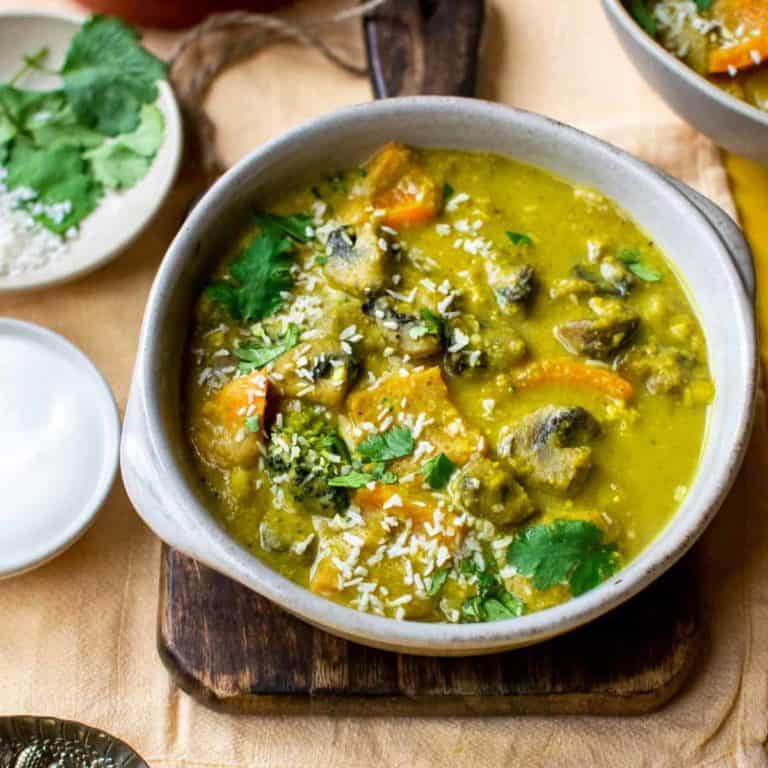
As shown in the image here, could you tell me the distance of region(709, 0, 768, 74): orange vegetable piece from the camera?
357 cm

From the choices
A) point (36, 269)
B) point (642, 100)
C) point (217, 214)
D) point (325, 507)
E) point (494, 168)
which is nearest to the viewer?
point (325, 507)

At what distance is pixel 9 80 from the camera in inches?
163

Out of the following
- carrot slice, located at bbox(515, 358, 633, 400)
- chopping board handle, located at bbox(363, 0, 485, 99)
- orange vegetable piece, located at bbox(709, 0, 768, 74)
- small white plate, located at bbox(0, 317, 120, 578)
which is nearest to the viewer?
carrot slice, located at bbox(515, 358, 633, 400)

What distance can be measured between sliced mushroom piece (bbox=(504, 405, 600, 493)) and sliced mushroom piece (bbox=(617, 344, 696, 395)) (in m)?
0.18

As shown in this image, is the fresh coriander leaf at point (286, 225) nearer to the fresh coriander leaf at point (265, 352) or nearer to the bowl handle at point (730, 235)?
the fresh coriander leaf at point (265, 352)

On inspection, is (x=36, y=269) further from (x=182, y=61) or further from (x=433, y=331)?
(x=433, y=331)

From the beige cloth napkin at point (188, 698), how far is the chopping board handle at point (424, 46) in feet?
2.56

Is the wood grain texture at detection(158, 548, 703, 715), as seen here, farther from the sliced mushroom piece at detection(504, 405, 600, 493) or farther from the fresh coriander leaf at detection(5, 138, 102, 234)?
the fresh coriander leaf at detection(5, 138, 102, 234)

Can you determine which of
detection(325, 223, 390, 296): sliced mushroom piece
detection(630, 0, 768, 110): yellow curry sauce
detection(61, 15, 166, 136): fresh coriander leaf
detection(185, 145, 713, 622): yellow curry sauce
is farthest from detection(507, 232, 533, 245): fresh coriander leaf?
detection(61, 15, 166, 136): fresh coriander leaf

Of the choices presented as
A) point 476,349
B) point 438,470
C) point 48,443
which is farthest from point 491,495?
point 48,443

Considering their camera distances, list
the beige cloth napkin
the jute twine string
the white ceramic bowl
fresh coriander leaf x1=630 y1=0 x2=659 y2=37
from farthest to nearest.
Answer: the jute twine string
fresh coriander leaf x1=630 y1=0 x2=659 y2=37
the beige cloth napkin
the white ceramic bowl

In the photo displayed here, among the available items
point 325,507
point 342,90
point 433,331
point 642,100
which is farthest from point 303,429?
point 642,100

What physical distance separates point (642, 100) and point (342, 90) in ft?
3.21

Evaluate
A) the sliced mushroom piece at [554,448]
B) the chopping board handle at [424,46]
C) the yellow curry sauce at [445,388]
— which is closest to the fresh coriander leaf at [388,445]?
the yellow curry sauce at [445,388]
